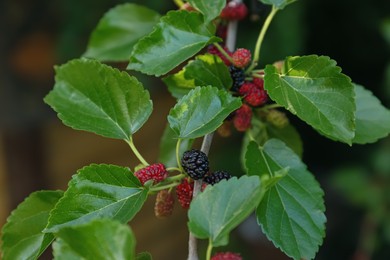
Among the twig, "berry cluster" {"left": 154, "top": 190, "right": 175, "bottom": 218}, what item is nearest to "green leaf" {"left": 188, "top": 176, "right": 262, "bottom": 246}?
the twig

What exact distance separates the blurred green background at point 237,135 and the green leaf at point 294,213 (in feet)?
3.67

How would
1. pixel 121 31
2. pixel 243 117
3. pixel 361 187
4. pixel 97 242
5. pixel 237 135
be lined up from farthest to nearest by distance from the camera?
pixel 237 135 < pixel 361 187 < pixel 121 31 < pixel 243 117 < pixel 97 242

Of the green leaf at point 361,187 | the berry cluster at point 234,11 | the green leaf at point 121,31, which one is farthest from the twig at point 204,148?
the green leaf at point 361,187

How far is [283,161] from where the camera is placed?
612mm

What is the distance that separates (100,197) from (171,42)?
0.16 metres

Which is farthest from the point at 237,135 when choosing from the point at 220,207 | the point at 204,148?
the point at 220,207

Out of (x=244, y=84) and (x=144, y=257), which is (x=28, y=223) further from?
(x=244, y=84)

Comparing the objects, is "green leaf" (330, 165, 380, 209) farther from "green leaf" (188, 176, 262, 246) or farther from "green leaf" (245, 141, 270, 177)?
"green leaf" (188, 176, 262, 246)

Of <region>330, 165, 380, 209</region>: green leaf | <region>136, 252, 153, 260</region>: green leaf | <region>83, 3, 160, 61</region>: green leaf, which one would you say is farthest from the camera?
<region>330, 165, 380, 209</region>: green leaf

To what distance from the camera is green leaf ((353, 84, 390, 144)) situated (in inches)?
24.9

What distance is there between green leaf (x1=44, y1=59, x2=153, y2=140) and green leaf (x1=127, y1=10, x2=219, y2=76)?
3 cm

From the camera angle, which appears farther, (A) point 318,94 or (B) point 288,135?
(B) point 288,135

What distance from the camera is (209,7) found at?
0.58 meters

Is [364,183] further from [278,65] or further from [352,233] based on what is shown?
[278,65]
